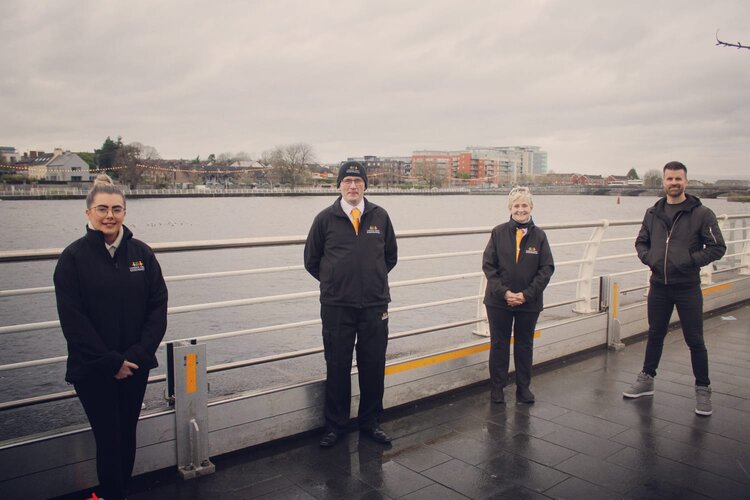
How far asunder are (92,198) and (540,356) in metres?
4.41

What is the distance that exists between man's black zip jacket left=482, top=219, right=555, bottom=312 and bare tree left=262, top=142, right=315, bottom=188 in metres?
148

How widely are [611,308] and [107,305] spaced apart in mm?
5404

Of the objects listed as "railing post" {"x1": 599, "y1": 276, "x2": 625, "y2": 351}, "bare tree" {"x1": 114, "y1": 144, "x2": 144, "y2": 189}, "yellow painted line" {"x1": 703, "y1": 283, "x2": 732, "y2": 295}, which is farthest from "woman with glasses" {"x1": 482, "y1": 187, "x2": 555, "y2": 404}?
"bare tree" {"x1": 114, "y1": 144, "x2": 144, "y2": 189}

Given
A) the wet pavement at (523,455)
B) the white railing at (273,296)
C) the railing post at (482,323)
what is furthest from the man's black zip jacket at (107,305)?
the railing post at (482,323)

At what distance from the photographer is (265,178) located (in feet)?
554

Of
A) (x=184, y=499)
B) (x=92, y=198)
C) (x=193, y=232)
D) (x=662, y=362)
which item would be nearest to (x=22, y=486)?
(x=184, y=499)

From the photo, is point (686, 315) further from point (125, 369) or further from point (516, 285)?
point (125, 369)

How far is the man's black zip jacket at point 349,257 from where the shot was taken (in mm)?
3848

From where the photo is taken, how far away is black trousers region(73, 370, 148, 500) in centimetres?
277

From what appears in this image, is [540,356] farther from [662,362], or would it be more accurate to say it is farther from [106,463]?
[106,463]

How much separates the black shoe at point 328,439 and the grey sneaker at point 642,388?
2.56 m

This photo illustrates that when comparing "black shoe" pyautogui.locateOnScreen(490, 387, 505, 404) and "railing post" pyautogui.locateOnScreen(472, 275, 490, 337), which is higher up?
"railing post" pyautogui.locateOnScreen(472, 275, 490, 337)

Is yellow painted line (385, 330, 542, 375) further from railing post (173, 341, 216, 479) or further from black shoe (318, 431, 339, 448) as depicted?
railing post (173, 341, 216, 479)

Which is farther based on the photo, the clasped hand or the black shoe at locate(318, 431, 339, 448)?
the black shoe at locate(318, 431, 339, 448)
